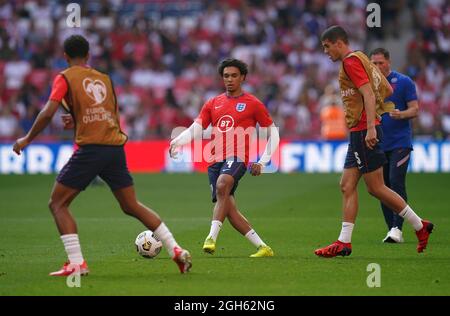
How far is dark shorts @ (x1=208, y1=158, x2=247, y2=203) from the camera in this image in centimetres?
1138

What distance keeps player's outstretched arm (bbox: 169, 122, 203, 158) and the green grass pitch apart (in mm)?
1266

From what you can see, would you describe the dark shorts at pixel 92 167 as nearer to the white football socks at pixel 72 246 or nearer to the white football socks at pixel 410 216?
the white football socks at pixel 72 246

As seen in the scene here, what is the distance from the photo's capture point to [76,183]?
9.63 m

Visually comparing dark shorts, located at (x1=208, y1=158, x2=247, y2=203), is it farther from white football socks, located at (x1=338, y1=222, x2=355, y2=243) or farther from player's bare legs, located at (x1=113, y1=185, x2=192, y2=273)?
player's bare legs, located at (x1=113, y1=185, x2=192, y2=273)

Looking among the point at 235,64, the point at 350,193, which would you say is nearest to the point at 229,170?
the point at 235,64

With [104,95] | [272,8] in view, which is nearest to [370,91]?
[104,95]

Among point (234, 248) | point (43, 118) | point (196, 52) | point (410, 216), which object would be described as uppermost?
point (196, 52)

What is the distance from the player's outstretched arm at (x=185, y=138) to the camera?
443 inches

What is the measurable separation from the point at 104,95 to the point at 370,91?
2.98 m

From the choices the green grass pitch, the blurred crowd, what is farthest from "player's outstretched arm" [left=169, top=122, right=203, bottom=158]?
the blurred crowd

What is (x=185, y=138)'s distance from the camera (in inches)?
452

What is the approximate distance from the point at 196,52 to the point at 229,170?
22.1 m

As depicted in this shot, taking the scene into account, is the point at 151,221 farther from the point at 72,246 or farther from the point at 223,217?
the point at 223,217
